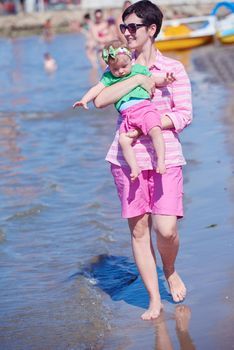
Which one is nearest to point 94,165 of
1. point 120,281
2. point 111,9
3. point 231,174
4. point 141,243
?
point 231,174

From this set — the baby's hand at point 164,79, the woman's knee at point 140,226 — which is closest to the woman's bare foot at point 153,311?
the woman's knee at point 140,226

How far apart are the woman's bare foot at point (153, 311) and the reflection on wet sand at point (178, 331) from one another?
0.03m

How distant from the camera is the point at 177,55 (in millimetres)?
25688

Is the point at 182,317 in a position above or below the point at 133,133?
below

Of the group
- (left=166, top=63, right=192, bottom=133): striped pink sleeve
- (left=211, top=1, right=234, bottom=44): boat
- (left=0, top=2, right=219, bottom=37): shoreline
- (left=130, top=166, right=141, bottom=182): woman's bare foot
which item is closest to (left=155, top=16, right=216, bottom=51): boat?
(left=211, top=1, right=234, bottom=44): boat

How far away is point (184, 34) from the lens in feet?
88.5

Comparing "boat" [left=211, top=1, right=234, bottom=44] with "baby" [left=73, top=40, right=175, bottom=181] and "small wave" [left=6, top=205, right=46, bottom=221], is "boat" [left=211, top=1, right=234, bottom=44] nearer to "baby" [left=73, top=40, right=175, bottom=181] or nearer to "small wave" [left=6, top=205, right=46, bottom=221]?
"small wave" [left=6, top=205, right=46, bottom=221]

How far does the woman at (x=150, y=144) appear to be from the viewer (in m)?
4.96

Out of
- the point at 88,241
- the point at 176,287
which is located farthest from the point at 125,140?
the point at 88,241

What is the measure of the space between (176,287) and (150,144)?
2.92 feet

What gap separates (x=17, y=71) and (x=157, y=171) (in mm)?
22784

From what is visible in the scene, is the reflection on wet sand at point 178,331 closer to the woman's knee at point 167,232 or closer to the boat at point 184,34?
the woman's knee at point 167,232

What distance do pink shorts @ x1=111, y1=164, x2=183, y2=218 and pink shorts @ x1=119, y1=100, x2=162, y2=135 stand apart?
0.80 feet

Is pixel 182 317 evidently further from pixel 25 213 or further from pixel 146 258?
pixel 25 213
